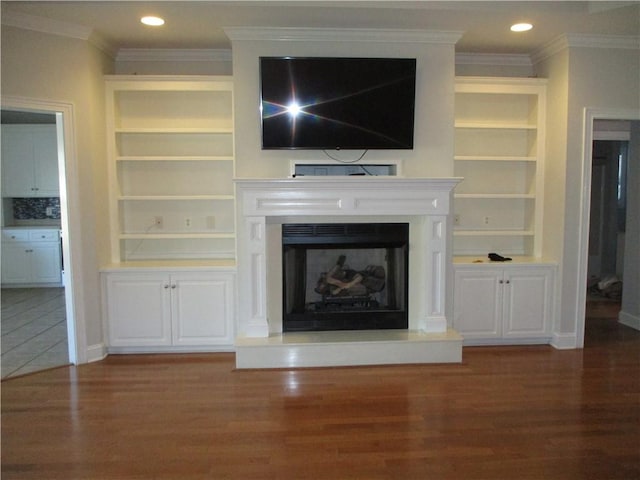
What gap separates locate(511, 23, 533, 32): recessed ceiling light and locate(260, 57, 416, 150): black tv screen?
0.81m

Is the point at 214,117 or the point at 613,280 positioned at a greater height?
the point at 214,117

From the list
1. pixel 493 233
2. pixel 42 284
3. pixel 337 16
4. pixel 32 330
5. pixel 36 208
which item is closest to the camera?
pixel 337 16

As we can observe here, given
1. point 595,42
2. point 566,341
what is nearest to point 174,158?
point 595,42

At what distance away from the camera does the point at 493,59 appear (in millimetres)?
4324

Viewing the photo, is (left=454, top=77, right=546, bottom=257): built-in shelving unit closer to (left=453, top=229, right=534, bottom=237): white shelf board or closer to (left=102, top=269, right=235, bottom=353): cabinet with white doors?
(left=453, top=229, right=534, bottom=237): white shelf board

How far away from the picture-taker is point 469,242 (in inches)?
177

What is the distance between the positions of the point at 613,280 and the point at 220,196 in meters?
5.12

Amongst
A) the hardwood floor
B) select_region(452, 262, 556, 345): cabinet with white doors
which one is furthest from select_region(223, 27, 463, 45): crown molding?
the hardwood floor

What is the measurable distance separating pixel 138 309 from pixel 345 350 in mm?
1777

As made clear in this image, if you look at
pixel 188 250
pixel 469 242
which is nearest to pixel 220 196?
pixel 188 250

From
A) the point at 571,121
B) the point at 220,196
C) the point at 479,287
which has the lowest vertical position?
the point at 479,287

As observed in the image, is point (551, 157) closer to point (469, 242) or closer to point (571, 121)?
point (571, 121)

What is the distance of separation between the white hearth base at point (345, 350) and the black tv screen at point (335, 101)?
1.54 metres

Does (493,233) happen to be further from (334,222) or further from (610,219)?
(610,219)
